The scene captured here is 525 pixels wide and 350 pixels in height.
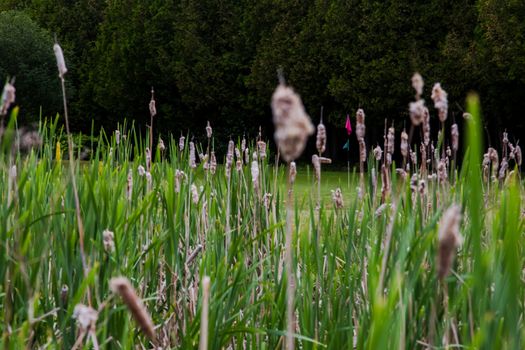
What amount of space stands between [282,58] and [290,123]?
25.7m

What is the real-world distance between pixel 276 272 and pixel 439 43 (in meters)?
21.8

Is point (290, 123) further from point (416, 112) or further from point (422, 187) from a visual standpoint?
point (422, 187)

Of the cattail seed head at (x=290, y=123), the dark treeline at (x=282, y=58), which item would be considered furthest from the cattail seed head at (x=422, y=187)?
the dark treeline at (x=282, y=58)

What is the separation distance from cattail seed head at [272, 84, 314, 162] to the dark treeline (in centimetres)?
1876

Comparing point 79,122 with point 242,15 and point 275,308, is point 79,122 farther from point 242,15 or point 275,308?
point 275,308

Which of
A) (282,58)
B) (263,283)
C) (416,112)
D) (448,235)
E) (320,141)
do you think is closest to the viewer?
(448,235)

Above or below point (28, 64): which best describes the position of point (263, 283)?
below

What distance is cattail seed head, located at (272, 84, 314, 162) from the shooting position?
69cm

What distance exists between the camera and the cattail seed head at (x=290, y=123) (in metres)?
0.69

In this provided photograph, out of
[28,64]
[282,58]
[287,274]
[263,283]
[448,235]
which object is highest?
[28,64]

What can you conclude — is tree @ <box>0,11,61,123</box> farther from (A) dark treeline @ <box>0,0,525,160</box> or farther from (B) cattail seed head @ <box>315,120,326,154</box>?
(B) cattail seed head @ <box>315,120,326,154</box>

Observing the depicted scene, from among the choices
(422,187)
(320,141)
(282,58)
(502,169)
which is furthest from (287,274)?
(282,58)

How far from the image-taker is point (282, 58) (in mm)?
26172

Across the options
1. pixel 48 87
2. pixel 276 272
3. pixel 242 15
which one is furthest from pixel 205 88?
pixel 276 272
